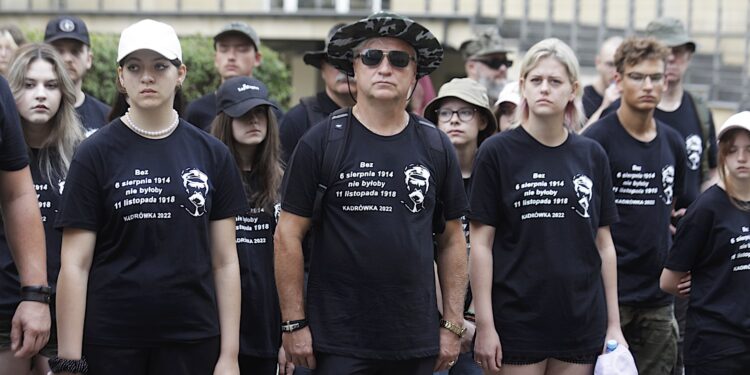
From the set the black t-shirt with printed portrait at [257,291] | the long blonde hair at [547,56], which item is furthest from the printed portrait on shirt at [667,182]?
the black t-shirt with printed portrait at [257,291]

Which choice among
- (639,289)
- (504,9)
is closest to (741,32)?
(504,9)

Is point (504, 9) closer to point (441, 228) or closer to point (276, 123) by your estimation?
point (276, 123)

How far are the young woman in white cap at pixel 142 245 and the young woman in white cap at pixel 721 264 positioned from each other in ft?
8.44

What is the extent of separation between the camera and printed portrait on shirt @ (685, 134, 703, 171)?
7.83 m

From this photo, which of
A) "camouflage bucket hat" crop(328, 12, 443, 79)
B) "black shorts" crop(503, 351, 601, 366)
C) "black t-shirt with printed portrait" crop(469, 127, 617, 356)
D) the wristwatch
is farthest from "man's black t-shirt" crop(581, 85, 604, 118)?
the wristwatch

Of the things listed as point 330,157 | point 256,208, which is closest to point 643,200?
point 256,208

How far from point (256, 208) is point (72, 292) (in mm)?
A: 1461

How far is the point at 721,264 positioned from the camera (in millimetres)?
6145

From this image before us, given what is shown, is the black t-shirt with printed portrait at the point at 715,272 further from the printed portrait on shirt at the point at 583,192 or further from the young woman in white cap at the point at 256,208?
the young woman in white cap at the point at 256,208

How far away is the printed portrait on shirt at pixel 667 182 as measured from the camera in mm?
6945

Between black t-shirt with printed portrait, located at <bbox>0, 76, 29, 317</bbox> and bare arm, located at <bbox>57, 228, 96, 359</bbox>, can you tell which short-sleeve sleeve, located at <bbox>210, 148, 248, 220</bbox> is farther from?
black t-shirt with printed portrait, located at <bbox>0, 76, 29, 317</bbox>

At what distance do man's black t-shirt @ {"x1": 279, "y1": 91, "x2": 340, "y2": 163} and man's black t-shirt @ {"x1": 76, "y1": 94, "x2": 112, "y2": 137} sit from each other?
104 cm

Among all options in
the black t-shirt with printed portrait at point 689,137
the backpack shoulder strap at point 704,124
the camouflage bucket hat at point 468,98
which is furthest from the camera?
the backpack shoulder strap at point 704,124

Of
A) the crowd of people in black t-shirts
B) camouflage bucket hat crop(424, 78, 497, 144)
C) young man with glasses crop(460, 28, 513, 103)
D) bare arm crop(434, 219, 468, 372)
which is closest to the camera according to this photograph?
the crowd of people in black t-shirts
